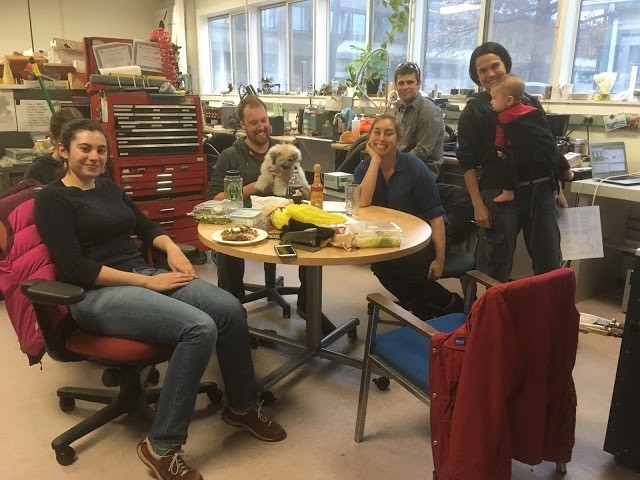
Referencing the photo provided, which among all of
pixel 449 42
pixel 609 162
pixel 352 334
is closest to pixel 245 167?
pixel 352 334

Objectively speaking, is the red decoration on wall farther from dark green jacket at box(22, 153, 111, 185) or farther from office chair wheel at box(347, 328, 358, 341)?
office chair wheel at box(347, 328, 358, 341)

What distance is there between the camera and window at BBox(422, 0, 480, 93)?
4.39m

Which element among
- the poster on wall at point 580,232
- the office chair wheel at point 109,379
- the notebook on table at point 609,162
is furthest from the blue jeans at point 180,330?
the notebook on table at point 609,162

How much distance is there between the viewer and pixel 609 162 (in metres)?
3.03

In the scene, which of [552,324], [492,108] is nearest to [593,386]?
[552,324]

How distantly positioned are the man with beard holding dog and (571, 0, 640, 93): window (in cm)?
236

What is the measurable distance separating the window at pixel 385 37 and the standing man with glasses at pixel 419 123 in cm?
159

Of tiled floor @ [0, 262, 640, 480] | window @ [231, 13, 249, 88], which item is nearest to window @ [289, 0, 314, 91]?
window @ [231, 13, 249, 88]

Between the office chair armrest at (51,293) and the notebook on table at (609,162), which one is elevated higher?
the notebook on table at (609,162)

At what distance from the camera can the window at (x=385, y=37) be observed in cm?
495

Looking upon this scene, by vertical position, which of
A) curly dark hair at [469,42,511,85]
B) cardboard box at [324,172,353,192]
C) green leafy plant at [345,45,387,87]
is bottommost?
cardboard box at [324,172,353,192]

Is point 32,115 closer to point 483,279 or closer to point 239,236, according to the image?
point 239,236

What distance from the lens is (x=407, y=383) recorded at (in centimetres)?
156

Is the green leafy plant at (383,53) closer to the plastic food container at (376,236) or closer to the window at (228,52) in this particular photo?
the window at (228,52)
